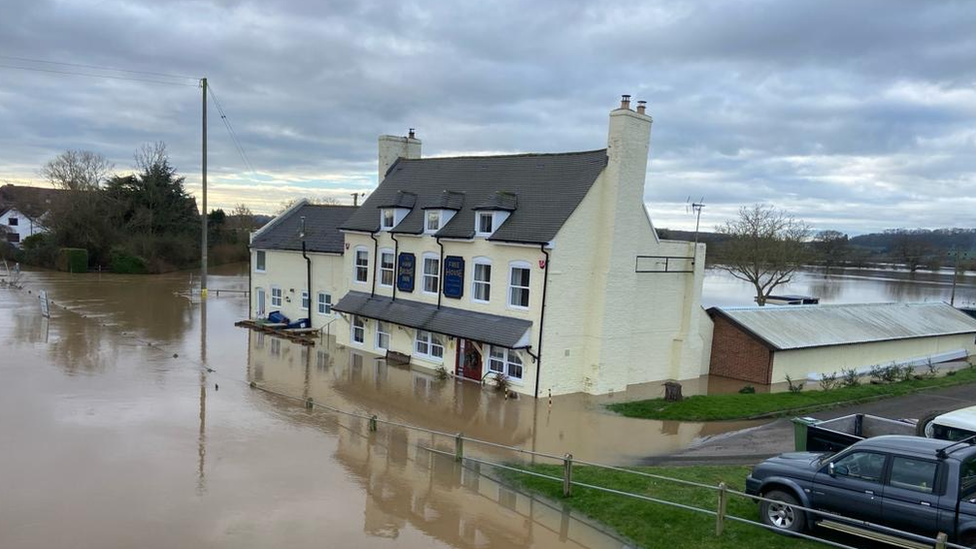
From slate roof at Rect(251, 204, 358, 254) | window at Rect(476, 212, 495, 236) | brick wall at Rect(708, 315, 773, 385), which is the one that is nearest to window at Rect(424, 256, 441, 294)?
window at Rect(476, 212, 495, 236)

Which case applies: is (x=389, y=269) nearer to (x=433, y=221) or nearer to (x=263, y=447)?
(x=433, y=221)

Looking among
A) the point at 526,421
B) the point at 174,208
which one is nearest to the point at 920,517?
the point at 526,421

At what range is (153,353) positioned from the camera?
86.1 ft

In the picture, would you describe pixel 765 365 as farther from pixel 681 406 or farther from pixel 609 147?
pixel 609 147

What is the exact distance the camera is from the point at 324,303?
33469 mm

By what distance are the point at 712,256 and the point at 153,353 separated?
153ft

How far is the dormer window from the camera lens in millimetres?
25656

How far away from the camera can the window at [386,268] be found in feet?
91.0

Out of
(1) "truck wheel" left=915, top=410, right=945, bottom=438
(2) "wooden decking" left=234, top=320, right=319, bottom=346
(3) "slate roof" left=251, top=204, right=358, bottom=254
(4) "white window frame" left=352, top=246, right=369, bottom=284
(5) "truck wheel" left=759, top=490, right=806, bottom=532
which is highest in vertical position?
(3) "slate roof" left=251, top=204, right=358, bottom=254

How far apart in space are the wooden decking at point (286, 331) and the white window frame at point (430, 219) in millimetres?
8844

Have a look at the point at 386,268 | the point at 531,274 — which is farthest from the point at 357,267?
the point at 531,274

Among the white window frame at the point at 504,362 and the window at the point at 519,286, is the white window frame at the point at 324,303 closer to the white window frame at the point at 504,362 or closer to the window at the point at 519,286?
the white window frame at the point at 504,362

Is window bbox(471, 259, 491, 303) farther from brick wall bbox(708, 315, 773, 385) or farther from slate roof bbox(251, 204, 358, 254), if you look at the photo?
slate roof bbox(251, 204, 358, 254)

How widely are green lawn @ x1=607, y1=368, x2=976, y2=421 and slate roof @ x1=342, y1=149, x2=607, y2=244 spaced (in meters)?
6.50
